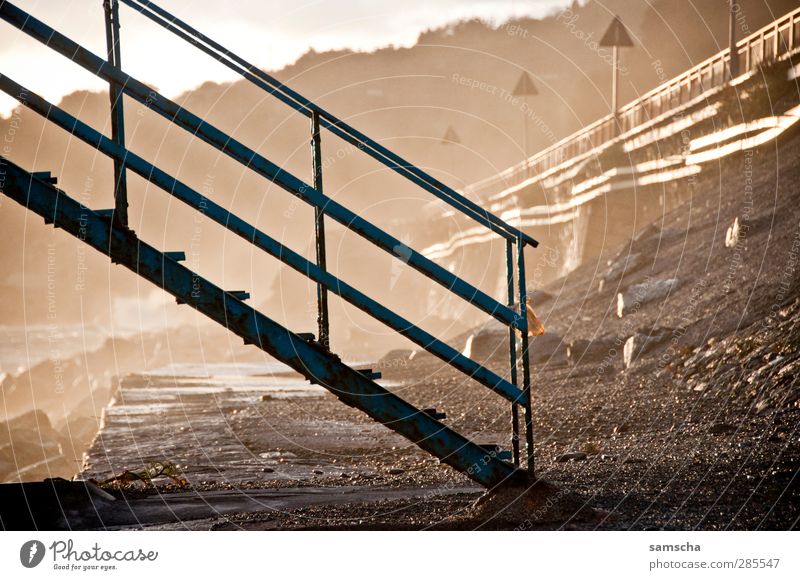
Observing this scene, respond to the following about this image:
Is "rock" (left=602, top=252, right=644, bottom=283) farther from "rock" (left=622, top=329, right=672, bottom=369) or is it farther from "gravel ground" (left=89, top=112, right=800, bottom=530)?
"rock" (left=622, top=329, right=672, bottom=369)

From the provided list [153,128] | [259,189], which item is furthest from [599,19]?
[153,128]

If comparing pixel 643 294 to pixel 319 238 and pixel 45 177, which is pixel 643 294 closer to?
pixel 319 238

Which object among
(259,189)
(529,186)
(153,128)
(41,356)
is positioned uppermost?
(153,128)

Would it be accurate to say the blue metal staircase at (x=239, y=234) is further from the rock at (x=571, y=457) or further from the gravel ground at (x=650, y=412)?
the rock at (x=571, y=457)

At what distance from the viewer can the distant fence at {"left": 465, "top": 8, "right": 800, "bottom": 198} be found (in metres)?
26.4

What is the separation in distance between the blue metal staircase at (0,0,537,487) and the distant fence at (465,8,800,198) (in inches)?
854

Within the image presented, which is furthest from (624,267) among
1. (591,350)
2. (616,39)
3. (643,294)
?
(616,39)

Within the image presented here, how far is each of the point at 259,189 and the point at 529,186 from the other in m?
132

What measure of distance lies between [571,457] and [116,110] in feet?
21.6

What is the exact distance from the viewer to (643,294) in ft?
76.4

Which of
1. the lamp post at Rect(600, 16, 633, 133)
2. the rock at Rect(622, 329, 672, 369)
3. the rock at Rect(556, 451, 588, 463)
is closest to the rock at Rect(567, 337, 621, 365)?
the rock at Rect(622, 329, 672, 369)
